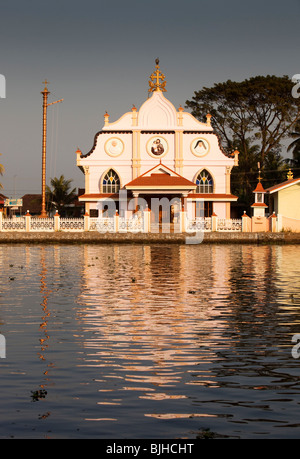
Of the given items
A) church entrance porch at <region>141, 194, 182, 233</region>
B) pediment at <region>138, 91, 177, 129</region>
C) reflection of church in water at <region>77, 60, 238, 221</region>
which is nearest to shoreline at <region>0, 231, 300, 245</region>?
church entrance porch at <region>141, 194, 182, 233</region>

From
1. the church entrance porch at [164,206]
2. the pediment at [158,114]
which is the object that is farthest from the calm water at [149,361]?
the pediment at [158,114]

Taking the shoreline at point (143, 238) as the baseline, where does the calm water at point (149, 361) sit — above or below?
below

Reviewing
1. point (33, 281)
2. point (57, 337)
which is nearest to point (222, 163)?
point (33, 281)

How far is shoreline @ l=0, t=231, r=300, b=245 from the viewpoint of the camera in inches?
1746

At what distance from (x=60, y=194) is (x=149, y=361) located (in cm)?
5607

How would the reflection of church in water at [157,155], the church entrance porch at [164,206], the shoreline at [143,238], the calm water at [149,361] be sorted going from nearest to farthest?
the calm water at [149,361] → the shoreline at [143,238] → the church entrance porch at [164,206] → the reflection of church in water at [157,155]

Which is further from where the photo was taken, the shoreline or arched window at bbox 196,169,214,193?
arched window at bbox 196,169,214,193

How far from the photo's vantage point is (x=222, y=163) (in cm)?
5472

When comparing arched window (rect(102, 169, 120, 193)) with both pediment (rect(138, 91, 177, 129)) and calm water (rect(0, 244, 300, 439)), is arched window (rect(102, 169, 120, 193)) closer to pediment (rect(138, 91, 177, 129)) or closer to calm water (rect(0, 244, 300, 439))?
pediment (rect(138, 91, 177, 129))

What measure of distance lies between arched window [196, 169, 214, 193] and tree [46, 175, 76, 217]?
14.4 m

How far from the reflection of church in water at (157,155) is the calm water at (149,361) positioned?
35.4m

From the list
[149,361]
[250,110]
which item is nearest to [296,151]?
[250,110]

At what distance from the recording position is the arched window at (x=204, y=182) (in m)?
54.7

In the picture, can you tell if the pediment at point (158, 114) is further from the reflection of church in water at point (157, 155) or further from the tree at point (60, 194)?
the tree at point (60, 194)
